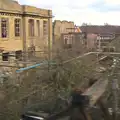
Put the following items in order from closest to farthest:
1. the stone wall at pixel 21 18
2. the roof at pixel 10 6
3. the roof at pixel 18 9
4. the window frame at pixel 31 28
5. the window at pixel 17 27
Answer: the roof at pixel 10 6 < the roof at pixel 18 9 < the stone wall at pixel 21 18 < the window at pixel 17 27 < the window frame at pixel 31 28

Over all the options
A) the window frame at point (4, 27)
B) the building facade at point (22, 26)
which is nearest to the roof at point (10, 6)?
the building facade at point (22, 26)

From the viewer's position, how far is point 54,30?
33.0 metres

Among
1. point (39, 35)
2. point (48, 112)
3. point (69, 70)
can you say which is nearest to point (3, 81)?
point (69, 70)

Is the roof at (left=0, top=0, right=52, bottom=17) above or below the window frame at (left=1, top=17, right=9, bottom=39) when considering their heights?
above

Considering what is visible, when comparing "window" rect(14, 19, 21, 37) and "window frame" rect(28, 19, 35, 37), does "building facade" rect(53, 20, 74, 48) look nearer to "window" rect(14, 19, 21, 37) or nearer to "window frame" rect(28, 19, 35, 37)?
"window frame" rect(28, 19, 35, 37)

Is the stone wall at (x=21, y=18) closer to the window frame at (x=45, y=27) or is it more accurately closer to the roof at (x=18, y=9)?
the roof at (x=18, y=9)

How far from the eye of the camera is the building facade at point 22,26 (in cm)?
2390

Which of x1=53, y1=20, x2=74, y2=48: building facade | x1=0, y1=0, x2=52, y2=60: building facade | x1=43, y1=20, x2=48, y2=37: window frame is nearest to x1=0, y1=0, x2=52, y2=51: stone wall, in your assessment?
x1=0, y1=0, x2=52, y2=60: building facade

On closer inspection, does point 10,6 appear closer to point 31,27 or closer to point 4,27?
point 4,27

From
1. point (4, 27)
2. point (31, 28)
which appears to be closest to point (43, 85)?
point (4, 27)

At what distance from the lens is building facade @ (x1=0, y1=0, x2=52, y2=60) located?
2390 centimetres

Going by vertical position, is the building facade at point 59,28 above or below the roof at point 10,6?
below

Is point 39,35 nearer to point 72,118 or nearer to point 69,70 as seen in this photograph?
point 69,70

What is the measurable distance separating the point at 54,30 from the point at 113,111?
29.7m
